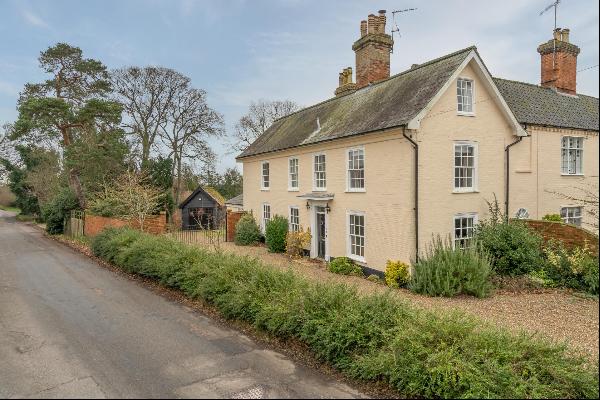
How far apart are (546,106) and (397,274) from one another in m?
11.2

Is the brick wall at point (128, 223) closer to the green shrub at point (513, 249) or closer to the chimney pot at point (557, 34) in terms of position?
the green shrub at point (513, 249)

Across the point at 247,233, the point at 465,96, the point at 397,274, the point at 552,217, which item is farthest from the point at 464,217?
the point at 247,233

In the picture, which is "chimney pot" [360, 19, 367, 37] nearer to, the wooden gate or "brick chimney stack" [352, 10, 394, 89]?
"brick chimney stack" [352, 10, 394, 89]

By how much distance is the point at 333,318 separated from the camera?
7.22m

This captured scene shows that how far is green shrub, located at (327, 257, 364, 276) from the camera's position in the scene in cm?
1559

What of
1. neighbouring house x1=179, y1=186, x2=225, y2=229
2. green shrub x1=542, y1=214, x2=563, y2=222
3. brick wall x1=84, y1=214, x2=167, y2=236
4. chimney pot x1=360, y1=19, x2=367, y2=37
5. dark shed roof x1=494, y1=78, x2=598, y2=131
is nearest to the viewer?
green shrub x1=542, y1=214, x2=563, y2=222

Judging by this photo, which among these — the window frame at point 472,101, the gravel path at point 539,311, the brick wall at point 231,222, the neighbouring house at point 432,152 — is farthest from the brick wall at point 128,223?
the window frame at point 472,101

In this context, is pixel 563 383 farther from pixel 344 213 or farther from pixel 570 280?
pixel 344 213

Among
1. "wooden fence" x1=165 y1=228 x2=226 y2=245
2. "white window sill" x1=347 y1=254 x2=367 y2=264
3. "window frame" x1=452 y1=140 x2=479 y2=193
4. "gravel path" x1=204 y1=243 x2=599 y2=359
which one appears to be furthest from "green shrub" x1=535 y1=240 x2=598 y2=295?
"wooden fence" x1=165 y1=228 x2=226 y2=245

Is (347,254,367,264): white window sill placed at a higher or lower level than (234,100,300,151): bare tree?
lower

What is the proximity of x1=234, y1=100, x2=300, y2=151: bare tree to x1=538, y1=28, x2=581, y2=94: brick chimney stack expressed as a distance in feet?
96.7

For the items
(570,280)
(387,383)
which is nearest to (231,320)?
(387,383)

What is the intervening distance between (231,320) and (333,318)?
3.30 meters

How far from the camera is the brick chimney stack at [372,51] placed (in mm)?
18438
